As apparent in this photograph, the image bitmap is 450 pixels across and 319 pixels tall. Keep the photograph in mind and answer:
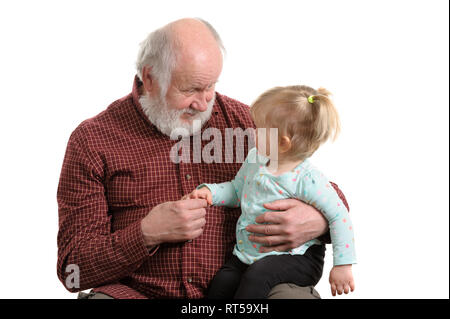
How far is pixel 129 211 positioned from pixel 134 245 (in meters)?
0.22

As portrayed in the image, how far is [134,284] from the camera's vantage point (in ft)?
8.31

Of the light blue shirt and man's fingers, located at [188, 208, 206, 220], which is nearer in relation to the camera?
the light blue shirt

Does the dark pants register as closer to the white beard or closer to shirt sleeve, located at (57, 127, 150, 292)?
shirt sleeve, located at (57, 127, 150, 292)

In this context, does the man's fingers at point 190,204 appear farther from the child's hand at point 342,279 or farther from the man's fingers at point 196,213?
the child's hand at point 342,279

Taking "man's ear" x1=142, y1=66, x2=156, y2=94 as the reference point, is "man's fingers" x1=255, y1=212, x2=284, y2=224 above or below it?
below

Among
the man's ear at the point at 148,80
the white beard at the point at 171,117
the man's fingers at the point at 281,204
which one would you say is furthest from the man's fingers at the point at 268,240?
the man's ear at the point at 148,80

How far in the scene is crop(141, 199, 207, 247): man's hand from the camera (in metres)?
2.38

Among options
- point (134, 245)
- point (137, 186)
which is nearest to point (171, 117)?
point (137, 186)

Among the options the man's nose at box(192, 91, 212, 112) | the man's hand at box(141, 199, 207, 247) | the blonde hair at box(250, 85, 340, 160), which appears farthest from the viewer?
the man's nose at box(192, 91, 212, 112)

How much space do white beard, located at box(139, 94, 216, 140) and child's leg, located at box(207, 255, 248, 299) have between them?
1.87 ft

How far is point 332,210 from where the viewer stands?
2277 mm

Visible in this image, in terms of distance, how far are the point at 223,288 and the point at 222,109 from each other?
81cm

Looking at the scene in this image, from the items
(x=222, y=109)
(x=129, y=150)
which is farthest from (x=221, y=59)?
(x=129, y=150)

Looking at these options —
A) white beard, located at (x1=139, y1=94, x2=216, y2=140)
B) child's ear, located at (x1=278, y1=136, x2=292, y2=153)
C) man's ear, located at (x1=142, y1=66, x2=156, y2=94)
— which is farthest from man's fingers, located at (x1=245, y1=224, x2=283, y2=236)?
man's ear, located at (x1=142, y1=66, x2=156, y2=94)
